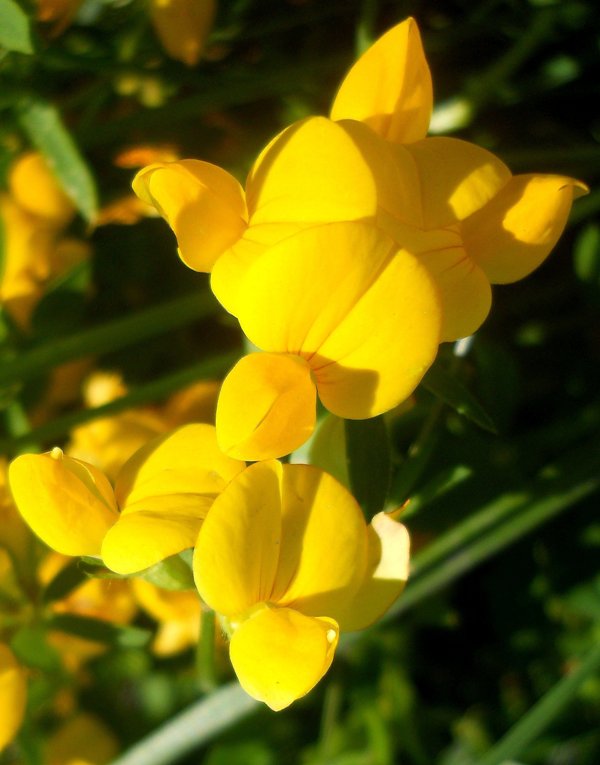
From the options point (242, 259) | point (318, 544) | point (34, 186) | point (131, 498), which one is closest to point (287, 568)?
point (318, 544)

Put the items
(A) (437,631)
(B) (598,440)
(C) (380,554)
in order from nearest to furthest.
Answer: (C) (380,554), (B) (598,440), (A) (437,631)

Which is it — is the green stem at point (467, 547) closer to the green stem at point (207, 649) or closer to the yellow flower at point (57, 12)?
the green stem at point (207, 649)

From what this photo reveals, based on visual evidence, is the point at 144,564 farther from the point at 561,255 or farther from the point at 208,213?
the point at 561,255

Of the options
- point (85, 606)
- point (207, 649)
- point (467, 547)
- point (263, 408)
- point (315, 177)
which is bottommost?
point (85, 606)

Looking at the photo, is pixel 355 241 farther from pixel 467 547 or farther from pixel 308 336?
pixel 467 547

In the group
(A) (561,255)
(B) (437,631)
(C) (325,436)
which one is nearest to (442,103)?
(A) (561,255)

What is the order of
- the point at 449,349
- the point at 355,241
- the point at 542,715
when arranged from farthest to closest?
1. the point at 542,715
2. the point at 449,349
3. the point at 355,241
